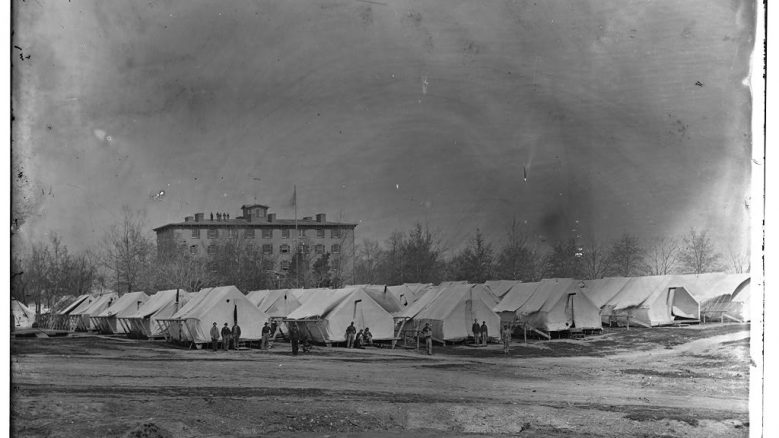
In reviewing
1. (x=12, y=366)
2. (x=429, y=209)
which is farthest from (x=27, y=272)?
(x=429, y=209)

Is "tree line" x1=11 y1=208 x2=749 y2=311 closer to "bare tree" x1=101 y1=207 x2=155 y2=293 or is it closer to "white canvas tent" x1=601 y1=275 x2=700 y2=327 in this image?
"bare tree" x1=101 y1=207 x2=155 y2=293

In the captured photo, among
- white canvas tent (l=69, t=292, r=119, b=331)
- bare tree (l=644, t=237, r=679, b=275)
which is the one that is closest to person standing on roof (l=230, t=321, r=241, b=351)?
white canvas tent (l=69, t=292, r=119, b=331)

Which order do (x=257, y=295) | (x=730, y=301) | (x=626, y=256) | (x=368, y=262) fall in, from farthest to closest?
(x=257, y=295) → (x=368, y=262) → (x=626, y=256) → (x=730, y=301)

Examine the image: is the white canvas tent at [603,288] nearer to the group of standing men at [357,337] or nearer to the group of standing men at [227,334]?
the group of standing men at [357,337]

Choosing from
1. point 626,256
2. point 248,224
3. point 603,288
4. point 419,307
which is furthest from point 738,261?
point 248,224

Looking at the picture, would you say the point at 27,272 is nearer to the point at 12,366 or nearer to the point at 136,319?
the point at 12,366

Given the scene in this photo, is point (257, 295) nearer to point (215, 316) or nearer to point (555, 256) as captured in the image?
point (215, 316)
